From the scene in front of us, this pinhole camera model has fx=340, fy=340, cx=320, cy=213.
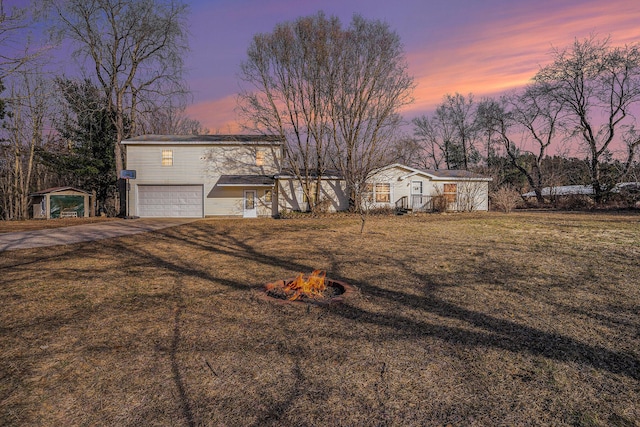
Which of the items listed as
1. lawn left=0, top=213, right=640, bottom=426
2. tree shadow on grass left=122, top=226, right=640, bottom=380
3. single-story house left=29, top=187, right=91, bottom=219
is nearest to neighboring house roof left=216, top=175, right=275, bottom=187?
single-story house left=29, top=187, right=91, bottom=219

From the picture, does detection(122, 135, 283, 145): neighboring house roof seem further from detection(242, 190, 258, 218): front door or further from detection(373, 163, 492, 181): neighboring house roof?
detection(373, 163, 492, 181): neighboring house roof

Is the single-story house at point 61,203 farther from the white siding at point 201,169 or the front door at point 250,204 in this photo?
the front door at point 250,204

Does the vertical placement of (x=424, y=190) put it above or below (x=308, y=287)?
above

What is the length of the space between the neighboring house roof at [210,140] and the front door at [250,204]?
325 centimetres

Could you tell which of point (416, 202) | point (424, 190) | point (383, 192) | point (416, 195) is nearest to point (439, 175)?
point (424, 190)

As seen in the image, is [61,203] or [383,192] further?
[383,192]

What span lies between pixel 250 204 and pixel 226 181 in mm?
2103

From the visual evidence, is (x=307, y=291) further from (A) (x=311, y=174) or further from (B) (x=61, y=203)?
(B) (x=61, y=203)

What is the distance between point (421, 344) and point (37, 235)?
13126 mm

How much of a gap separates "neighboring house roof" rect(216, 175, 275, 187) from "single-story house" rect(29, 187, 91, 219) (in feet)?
32.0

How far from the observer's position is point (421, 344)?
3387mm

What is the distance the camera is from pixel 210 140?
2186 cm

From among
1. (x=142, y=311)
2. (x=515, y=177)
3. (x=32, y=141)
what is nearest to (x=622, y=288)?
(x=142, y=311)

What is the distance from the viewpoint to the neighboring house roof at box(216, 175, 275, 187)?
2048 centimetres
